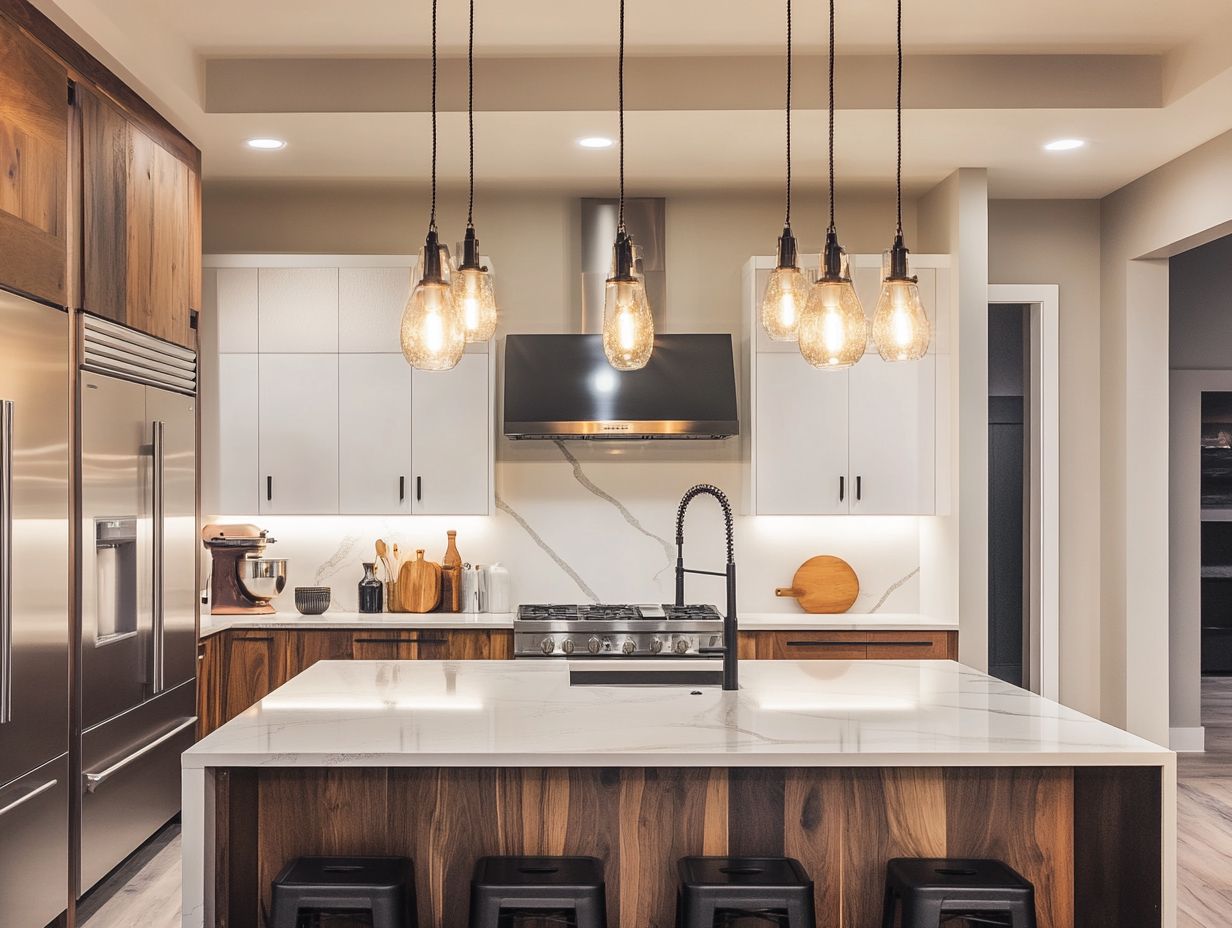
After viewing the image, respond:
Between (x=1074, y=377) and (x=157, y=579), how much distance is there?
423 cm

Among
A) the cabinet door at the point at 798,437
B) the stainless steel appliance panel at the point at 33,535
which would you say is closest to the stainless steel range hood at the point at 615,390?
the cabinet door at the point at 798,437

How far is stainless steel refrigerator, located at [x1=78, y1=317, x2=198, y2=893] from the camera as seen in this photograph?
332cm

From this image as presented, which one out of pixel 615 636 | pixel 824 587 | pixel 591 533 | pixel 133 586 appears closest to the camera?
pixel 133 586

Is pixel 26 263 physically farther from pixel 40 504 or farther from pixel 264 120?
pixel 264 120

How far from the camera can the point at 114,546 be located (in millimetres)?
3504

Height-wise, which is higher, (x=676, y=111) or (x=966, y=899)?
(x=676, y=111)

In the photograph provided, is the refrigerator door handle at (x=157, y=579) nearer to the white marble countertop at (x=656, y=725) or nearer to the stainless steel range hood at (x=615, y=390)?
the white marble countertop at (x=656, y=725)

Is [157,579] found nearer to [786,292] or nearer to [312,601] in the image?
[312,601]

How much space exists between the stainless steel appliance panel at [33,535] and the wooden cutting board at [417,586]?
1.95m

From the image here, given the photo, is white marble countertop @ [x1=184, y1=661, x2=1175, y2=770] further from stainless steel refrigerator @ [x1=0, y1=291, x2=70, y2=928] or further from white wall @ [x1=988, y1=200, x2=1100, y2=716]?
white wall @ [x1=988, y1=200, x2=1100, y2=716]

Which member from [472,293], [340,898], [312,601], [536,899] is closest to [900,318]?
[472,293]

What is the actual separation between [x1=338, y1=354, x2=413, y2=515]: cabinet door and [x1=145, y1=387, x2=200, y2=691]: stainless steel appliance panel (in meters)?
0.77

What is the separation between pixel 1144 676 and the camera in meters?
4.97

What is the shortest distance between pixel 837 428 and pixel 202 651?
2914 mm
